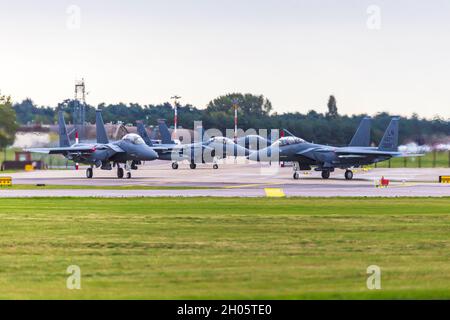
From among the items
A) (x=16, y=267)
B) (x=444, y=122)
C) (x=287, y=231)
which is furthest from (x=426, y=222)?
(x=444, y=122)

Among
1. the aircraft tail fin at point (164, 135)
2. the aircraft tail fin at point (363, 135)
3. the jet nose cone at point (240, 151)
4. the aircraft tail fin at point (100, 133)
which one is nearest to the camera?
the aircraft tail fin at point (100, 133)

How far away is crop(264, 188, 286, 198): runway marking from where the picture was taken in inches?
1648

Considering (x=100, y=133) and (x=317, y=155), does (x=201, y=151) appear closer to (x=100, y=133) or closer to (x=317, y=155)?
(x=100, y=133)

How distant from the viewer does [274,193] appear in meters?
44.5

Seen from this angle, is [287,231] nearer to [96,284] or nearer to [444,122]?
[96,284]

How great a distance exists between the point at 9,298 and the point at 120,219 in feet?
46.0

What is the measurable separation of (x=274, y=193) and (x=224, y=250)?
2296 cm

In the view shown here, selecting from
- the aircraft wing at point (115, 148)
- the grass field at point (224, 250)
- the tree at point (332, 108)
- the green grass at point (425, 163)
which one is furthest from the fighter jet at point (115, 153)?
the green grass at point (425, 163)

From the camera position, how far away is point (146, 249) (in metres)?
22.0

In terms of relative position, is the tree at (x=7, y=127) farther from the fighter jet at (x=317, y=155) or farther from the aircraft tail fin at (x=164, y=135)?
the fighter jet at (x=317, y=155)

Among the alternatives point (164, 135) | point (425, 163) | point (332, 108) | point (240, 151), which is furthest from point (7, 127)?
point (425, 163)

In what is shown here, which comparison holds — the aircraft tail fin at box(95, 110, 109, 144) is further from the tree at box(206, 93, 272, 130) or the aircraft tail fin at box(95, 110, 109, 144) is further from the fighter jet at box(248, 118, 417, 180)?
the tree at box(206, 93, 272, 130)

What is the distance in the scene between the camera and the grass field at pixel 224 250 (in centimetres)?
1669

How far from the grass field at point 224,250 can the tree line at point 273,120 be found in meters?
34.4
